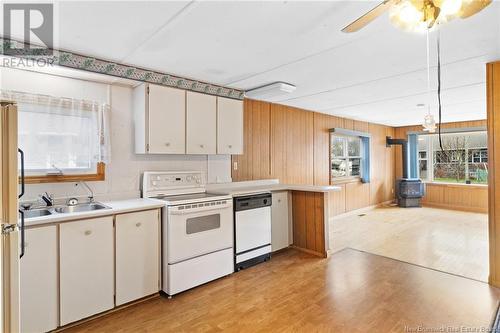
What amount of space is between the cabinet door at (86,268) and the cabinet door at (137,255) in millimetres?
79

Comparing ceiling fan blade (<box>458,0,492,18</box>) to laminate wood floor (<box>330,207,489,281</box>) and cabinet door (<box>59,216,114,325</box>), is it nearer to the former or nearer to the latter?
cabinet door (<box>59,216,114,325</box>)

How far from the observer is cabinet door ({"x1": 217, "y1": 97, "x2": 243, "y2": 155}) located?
3.56 m

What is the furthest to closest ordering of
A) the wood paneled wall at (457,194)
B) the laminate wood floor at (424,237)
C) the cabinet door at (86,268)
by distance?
the wood paneled wall at (457,194) < the laminate wood floor at (424,237) < the cabinet door at (86,268)

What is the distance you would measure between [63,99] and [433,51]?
3.60 metres

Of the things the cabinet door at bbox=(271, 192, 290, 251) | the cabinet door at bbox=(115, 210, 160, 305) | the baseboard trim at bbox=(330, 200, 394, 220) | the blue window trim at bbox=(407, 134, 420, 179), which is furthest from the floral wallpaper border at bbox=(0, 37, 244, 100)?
the blue window trim at bbox=(407, 134, 420, 179)

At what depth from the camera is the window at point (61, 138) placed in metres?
2.47

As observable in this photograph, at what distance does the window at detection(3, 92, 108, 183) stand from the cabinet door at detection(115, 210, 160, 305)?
735mm

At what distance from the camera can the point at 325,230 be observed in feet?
12.4

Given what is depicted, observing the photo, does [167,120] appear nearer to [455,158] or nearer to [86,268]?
[86,268]

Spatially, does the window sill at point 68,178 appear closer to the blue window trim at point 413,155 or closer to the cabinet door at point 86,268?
the cabinet door at point 86,268

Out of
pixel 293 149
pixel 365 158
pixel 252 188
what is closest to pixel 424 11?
pixel 252 188

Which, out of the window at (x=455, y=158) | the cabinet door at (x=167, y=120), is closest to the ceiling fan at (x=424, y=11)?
the cabinet door at (x=167, y=120)

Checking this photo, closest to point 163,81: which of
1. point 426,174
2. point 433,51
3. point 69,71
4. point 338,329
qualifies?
point 69,71

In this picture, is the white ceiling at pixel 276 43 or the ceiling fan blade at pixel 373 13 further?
the white ceiling at pixel 276 43
